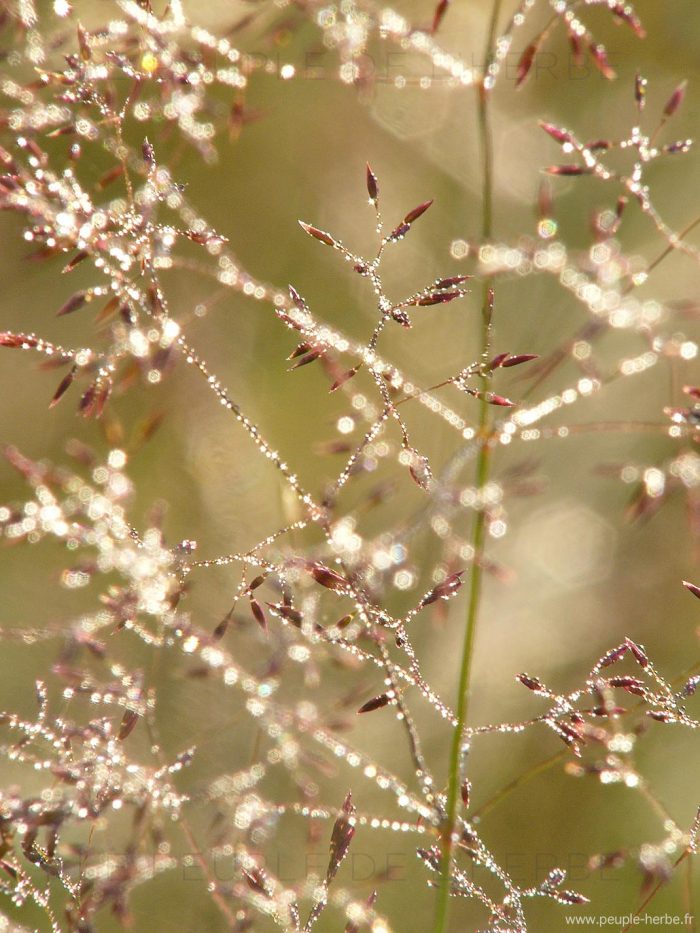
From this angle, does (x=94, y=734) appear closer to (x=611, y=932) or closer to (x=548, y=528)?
(x=611, y=932)

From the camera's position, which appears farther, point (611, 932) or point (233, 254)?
point (233, 254)

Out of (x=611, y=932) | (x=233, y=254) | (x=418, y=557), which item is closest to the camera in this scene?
(x=611, y=932)

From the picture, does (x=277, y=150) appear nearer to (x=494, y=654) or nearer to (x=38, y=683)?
(x=494, y=654)

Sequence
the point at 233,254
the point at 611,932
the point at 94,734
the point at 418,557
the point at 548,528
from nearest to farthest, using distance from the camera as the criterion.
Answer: the point at 94,734
the point at 611,932
the point at 418,557
the point at 233,254
the point at 548,528

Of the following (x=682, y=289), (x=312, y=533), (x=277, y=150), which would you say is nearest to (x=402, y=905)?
(x=312, y=533)

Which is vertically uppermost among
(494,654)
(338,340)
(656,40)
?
(656,40)

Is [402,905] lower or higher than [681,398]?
lower
